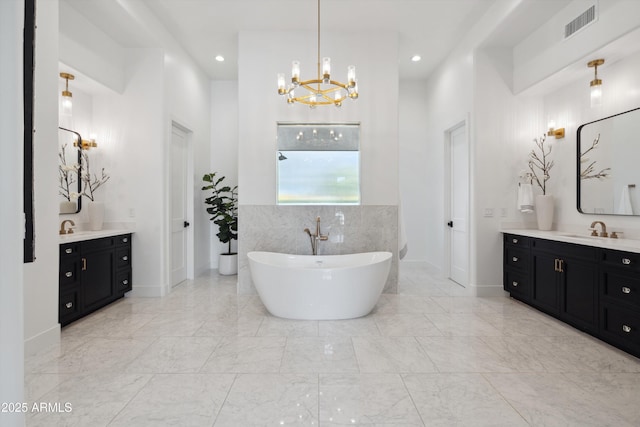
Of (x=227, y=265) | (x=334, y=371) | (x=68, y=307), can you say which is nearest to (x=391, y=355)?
(x=334, y=371)

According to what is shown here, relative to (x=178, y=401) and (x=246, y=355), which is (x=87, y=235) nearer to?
(x=246, y=355)

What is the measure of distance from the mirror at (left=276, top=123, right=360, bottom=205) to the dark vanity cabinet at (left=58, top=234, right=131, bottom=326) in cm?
196

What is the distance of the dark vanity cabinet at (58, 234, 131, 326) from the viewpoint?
9.96 feet

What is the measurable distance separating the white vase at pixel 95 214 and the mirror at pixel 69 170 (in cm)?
16

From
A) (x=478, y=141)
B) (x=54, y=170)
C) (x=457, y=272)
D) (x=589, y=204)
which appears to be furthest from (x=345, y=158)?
(x=54, y=170)

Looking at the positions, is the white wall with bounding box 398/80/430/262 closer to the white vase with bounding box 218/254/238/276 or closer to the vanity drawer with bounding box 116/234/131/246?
the white vase with bounding box 218/254/238/276

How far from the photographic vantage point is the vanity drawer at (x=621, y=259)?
7.83 ft

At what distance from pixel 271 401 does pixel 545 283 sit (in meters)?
2.95

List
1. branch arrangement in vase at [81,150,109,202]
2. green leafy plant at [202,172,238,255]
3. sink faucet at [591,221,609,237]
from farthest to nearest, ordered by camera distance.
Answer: green leafy plant at [202,172,238,255] < branch arrangement in vase at [81,150,109,202] < sink faucet at [591,221,609,237]

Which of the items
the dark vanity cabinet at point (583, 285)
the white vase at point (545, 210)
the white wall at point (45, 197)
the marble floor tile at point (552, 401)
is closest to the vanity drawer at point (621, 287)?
the dark vanity cabinet at point (583, 285)

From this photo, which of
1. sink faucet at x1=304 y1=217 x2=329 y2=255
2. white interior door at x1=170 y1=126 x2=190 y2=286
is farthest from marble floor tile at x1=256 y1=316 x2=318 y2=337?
white interior door at x1=170 y1=126 x2=190 y2=286

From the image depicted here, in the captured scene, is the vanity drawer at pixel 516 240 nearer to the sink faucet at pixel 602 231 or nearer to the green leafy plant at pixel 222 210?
the sink faucet at pixel 602 231

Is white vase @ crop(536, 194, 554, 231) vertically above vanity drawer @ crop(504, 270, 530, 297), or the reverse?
white vase @ crop(536, 194, 554, 231)

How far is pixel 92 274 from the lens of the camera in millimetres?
3396
